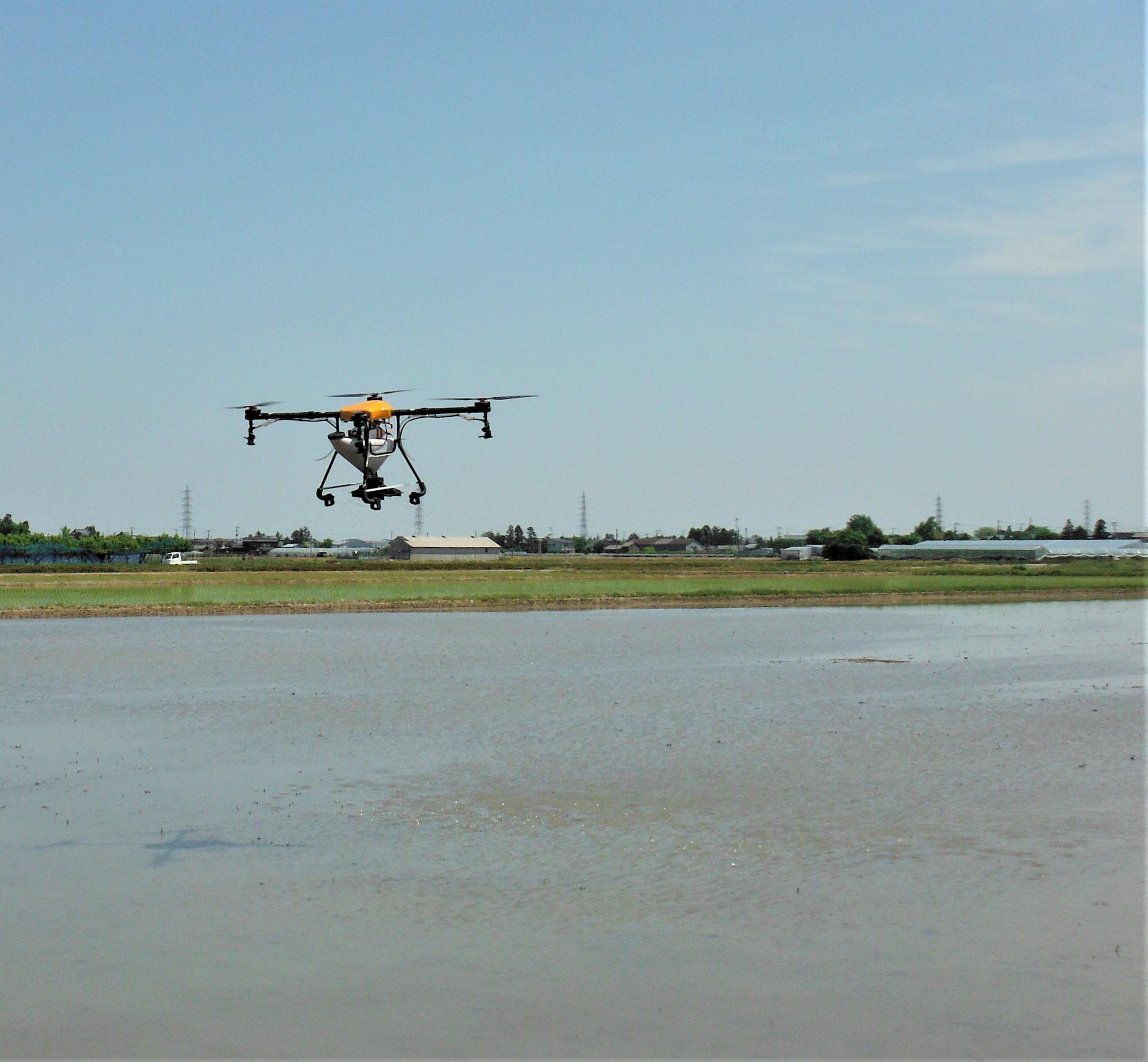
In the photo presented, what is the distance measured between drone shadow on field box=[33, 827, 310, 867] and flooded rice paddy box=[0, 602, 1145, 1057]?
3.1 inches

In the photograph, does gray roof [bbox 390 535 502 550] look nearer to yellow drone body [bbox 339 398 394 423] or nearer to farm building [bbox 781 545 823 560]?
farm building [bbox 781 545 823 560]

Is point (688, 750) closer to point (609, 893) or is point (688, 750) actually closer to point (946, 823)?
point (946, 823)

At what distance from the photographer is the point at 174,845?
67.3 ft

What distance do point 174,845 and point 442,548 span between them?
137 metres

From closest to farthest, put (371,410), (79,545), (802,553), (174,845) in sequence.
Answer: (371,410)
(174,845)
(79,545)
(802,553)

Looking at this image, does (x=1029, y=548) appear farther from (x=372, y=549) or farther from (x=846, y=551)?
(x=372, y=549)

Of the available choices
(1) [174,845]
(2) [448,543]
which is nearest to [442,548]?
(2) [448,543]

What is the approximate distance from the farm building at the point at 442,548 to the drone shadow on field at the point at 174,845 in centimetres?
12648

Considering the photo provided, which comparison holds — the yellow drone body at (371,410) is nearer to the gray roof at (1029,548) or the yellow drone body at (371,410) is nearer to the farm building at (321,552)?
the farm building at (321,552)

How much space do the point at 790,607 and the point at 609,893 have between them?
5679cm

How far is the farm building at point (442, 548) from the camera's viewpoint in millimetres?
154625

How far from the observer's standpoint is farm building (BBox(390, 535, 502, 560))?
507 ft

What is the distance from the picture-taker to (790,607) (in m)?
73.8

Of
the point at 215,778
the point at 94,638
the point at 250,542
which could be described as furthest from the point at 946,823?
the point at 250,542
